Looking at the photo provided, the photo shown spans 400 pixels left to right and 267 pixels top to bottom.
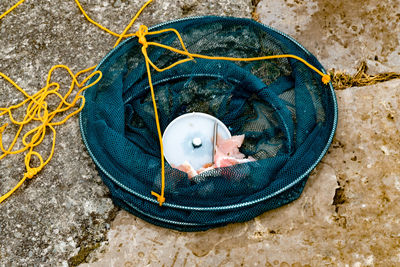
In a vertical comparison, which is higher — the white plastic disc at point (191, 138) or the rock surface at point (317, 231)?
the white plastic disc at point (191, 138)

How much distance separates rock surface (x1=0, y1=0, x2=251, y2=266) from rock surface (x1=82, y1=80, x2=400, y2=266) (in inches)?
7.4

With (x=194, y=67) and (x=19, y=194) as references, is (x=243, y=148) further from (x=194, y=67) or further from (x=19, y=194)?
(x=19, y=194)

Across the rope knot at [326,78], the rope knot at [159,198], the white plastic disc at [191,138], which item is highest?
the rope knot at [326,78]

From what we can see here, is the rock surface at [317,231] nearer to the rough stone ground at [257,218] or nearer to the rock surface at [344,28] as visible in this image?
the rough stone ground at [257,218]

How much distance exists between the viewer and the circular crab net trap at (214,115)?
2.10 m

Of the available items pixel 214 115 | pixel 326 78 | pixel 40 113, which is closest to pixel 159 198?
pixel 214 115

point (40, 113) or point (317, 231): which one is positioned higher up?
point (40, 113)

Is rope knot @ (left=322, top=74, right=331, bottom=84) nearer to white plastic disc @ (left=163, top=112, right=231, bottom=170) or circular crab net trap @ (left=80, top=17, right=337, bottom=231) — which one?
circular crab net trap @ (left=80, top=17, right=337, bottom=231)

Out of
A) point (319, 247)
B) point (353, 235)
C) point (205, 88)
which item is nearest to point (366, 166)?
point (353, 235)

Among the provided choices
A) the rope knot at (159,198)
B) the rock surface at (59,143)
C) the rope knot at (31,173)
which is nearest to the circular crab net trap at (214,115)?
the rope knot at (159,198)

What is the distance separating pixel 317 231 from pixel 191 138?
92cm

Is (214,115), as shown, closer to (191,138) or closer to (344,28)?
(191,138)

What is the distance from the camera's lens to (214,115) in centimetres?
264

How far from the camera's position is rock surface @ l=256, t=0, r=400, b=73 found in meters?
2.74
